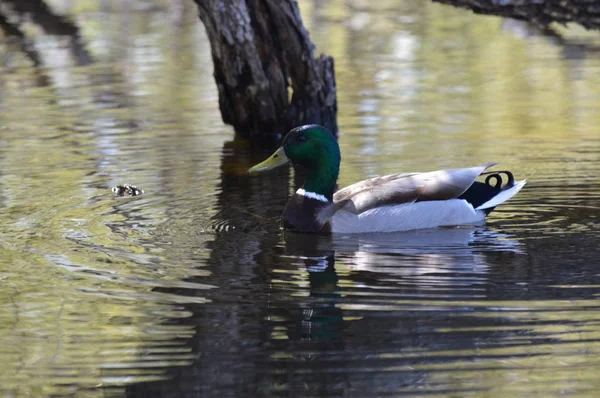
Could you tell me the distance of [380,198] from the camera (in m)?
7.84

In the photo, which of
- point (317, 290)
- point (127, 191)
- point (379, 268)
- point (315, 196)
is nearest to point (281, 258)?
point (379, 268)

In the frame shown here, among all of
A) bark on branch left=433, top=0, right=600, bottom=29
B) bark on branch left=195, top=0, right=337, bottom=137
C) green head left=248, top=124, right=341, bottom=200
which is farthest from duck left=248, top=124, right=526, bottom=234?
bark on branch left=195, top=0, right=337, bottom=137

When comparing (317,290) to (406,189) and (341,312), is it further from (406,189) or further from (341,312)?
(406,189)

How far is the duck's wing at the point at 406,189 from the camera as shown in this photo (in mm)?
7855

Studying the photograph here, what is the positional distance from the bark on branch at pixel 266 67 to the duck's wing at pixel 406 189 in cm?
357

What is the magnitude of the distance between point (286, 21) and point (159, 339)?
629 cm

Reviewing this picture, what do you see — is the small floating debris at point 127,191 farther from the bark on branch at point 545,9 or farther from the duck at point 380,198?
the bark on branch at point 545,9

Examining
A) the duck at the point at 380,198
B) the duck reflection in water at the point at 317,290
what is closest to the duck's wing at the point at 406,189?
the duck at the point at 380,198

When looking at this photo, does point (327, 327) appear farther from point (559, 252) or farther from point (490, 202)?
point (490, 202)

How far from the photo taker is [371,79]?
15.3 meters

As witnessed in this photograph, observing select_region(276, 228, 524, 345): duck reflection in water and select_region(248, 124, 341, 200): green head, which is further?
select_region(248, 124, 341, 200): green head

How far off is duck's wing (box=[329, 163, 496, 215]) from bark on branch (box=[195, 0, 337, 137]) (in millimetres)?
3565

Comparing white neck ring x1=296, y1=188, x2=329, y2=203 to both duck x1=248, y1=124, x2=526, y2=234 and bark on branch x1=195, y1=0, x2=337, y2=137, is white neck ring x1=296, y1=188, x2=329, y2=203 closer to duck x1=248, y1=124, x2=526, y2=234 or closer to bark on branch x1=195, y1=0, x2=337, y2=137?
duck x1=248, y1=124, x2=526, y2=234

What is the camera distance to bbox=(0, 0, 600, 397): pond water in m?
5.03
